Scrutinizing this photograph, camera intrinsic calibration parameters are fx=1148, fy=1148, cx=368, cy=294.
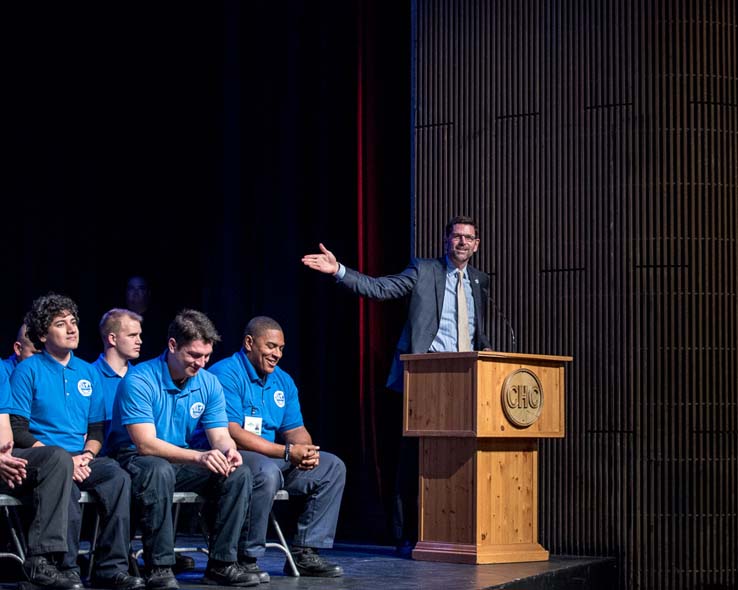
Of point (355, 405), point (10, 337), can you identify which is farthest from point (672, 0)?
point (10, 337)

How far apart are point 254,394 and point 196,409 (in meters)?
0.44

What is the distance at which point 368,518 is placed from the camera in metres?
6.24

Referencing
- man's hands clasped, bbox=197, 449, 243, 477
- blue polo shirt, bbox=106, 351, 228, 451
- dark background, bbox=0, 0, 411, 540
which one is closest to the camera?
man's hands clasped, bbox=197, 449, 243, 477

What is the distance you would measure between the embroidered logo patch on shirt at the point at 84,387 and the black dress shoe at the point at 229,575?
790 mm

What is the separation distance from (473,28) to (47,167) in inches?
110

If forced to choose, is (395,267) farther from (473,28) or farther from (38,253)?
(38,253)

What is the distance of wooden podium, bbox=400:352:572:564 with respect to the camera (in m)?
4.85

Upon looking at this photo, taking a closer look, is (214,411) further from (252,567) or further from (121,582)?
(121,582)

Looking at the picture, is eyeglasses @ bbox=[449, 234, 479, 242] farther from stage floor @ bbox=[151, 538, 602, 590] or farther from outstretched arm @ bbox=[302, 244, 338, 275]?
stage floor @ bbox=[151, 538, 602, 590]

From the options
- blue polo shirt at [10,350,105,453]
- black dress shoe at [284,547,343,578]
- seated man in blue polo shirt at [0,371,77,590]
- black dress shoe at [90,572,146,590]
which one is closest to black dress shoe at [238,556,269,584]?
black dress shoe at [284,547,343,578]

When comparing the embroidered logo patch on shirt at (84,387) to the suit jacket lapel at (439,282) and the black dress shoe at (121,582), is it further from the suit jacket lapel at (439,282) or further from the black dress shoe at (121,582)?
the suit jacket lapel at (439,282)

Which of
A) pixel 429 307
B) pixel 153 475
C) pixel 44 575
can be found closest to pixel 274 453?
pixel 153 475

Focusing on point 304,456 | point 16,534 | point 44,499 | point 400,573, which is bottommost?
point 400,573

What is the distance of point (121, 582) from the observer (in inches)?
147
